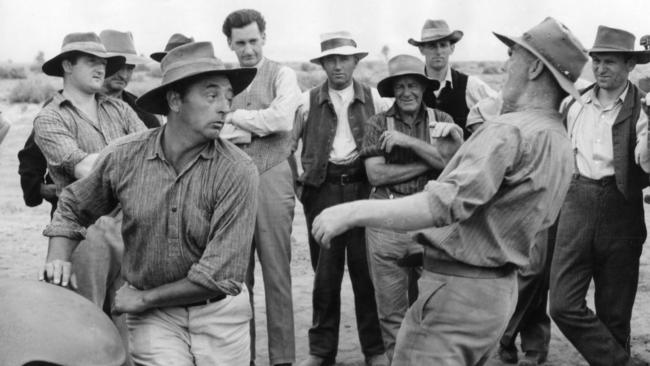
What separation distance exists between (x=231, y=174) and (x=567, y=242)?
3028mm

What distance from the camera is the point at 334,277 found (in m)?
6.83

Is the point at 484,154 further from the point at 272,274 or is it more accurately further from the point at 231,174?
the point at 272,274

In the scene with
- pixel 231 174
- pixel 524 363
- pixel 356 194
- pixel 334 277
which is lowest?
pixel 524 363

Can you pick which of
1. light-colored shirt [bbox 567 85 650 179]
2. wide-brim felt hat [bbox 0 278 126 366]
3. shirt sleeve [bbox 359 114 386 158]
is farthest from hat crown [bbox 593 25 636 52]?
wide-brim felt hat [bbox 0 278 126 366]

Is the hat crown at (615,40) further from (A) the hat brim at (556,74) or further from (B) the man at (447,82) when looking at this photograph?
(A) the hat brim at (556,74)

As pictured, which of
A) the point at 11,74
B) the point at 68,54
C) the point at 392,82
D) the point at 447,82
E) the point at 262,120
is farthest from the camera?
the point at 11,74

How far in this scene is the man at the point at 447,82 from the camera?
7.09m

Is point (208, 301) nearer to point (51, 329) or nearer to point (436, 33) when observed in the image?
point (51, 329)

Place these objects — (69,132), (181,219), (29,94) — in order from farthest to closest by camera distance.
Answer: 1. (29,94)
2. (69,132)
3. (181,219)

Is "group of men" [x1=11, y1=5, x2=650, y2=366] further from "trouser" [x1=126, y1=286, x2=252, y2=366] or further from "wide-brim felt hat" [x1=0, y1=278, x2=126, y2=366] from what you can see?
"wide-brim felt hat" [x1=0, y1=278, x2=126, y2=366]

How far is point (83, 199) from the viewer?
421 cm

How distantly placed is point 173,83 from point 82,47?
2289 millimetres

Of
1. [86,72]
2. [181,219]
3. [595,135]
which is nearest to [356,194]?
[595,135]

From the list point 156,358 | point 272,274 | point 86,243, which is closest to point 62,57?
point 86,243
